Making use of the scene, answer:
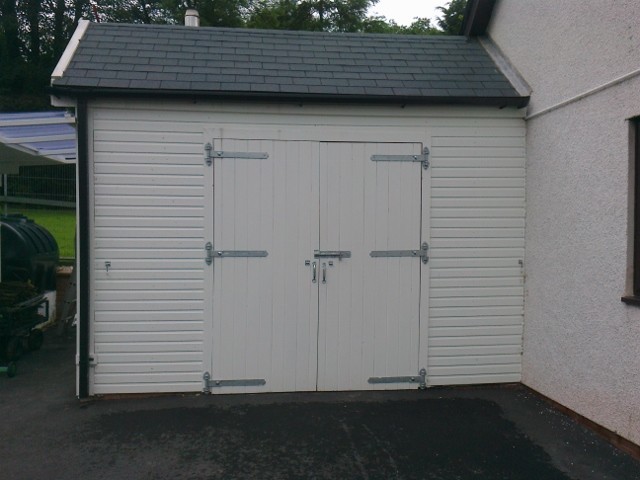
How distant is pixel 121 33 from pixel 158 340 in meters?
3.52

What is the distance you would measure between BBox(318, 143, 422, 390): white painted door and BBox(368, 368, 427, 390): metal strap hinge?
0.09 feet

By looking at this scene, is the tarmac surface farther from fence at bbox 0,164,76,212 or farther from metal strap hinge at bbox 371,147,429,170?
fence at bbox 0,164,76,212

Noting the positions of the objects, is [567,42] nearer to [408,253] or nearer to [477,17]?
[477,17]

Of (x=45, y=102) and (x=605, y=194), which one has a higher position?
(x=45, y=102)

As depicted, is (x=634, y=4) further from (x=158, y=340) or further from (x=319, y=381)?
(x=158, y=340)

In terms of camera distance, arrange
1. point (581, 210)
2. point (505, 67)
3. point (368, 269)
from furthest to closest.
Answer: point (505, 67) → point (368, 269) → point (581, 210)

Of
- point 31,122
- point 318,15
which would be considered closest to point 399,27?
point 318,15

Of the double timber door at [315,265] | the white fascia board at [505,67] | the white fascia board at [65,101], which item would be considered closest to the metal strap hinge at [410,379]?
the double timber door at [315,265]

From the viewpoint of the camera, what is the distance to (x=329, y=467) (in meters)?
4.66

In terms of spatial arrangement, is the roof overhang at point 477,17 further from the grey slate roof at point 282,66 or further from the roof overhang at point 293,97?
the roof overhang at point 293,97

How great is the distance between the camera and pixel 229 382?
6.26 meters

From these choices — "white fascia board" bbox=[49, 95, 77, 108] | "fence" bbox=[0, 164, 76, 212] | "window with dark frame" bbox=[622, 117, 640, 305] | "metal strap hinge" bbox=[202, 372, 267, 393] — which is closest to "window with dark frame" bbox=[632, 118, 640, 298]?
"window with dark frame" bbox=[622, 117, 640, 305]

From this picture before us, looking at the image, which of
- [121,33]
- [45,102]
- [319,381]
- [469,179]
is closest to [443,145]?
[469,179]

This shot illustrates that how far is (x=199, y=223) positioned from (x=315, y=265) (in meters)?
1.19
